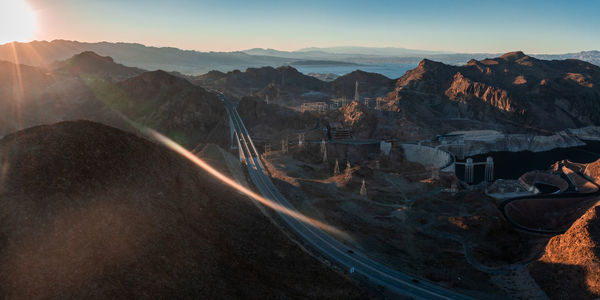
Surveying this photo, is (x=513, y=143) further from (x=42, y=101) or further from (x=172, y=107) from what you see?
(x=42, y=101)

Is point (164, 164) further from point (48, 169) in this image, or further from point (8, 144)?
point (8, 144)

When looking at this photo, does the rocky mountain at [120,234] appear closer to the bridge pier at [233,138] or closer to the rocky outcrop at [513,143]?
the bridge pier at [233,138]

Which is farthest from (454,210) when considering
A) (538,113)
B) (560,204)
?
(538,113)

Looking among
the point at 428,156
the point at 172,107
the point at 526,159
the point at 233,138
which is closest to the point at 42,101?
the point at 172,107

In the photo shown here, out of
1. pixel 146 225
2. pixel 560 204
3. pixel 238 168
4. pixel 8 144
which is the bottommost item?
pixel 560 204

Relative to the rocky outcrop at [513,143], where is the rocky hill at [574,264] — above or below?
above

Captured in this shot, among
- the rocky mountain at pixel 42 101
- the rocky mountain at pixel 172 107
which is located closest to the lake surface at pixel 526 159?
the rocky mountain at pixel 172 107

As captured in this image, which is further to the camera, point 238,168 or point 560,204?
point 238,168
